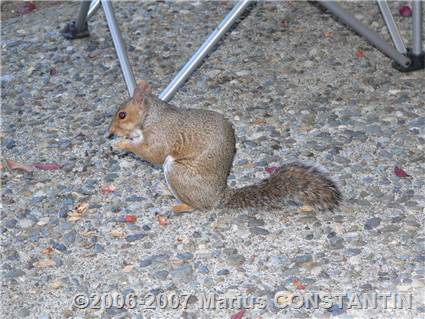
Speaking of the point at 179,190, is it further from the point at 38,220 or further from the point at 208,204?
the point at 38,220

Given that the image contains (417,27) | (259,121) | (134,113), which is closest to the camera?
(134,113)

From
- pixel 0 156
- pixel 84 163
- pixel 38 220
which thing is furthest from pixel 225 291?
pixel 0 156

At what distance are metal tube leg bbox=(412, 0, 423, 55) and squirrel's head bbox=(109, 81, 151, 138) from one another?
1.35 metres

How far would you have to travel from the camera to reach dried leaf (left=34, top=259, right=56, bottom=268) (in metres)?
2.71

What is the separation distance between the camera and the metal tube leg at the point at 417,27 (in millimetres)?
3512

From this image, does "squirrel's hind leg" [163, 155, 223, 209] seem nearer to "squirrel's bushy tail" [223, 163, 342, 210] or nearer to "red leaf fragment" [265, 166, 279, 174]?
"squirrel's bushy tail" [223, 163, 342, 210]

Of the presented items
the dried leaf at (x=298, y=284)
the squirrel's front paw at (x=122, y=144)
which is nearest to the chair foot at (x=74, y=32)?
the squirrel's front paw at (x=122, y=144)

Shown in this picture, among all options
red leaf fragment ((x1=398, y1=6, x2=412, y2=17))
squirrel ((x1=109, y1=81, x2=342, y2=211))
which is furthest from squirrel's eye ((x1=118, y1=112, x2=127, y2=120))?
red leaf fragment ((x1=398, y1=6, x2=412, y2=17))

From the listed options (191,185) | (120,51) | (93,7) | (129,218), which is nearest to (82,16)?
(93,7)

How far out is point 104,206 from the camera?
9.87ft

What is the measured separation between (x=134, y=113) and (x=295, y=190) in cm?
62

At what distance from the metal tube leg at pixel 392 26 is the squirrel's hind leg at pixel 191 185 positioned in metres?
1.37

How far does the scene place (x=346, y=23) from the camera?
3682 millimetres

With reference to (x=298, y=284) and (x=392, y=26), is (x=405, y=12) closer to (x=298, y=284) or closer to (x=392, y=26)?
(x=392, y=26)
